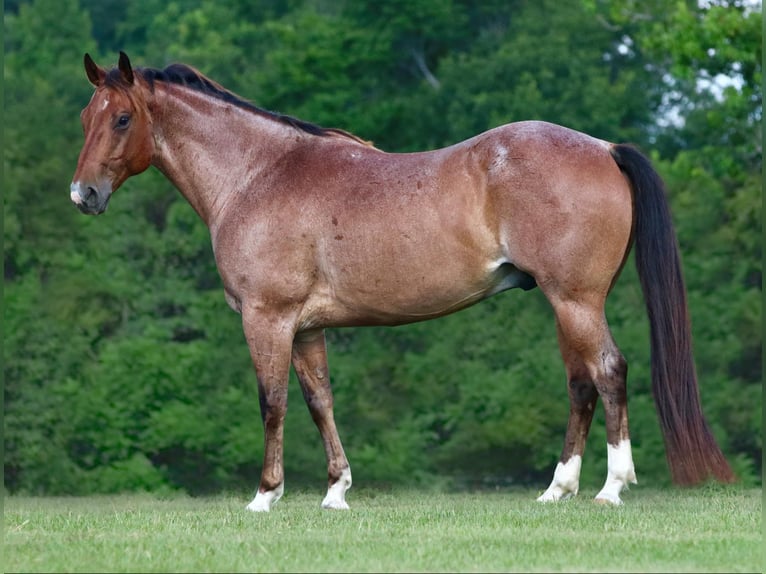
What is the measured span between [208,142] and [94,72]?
37.0 inches

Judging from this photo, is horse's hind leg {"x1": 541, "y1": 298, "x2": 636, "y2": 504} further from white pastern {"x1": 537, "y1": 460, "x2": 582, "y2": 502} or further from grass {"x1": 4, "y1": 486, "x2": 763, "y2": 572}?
white pastern {"x1": 537, "y1": 460, "x2": 582, "y2": 502}

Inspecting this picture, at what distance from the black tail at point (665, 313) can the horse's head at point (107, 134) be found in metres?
3.32

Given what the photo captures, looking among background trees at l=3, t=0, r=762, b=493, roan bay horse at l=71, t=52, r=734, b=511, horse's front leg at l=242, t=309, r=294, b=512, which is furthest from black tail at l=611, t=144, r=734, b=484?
background trees at l=3, t=0, r=762, b=493

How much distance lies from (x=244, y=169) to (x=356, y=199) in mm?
960

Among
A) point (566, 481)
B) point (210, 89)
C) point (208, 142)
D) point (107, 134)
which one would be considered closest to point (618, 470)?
point (566, 481)

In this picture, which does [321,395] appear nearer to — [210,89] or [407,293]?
[407,293]

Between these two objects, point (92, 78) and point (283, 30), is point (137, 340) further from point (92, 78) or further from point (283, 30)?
point (92, 78)

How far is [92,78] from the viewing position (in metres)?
8.50

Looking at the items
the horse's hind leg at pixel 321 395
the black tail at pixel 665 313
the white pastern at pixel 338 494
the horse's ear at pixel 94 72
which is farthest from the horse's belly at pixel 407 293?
the horse's ear at pixel 94 72

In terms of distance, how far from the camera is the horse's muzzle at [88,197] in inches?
330

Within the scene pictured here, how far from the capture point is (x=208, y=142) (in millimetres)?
8867

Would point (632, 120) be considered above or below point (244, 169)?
below

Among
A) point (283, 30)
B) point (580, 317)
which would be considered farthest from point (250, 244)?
point (283, 30)

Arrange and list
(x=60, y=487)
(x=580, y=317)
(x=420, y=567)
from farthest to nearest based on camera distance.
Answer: (x=60, y=487), (x=580, y=317), (x=420, y=567)
